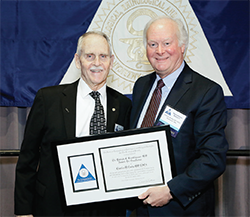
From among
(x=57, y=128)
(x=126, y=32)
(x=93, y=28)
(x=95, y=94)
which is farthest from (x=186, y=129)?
(x=93, y=28)

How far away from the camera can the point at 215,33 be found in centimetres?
265

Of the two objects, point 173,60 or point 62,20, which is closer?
point 173,60

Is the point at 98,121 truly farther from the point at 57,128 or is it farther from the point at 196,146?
the point at 196,146

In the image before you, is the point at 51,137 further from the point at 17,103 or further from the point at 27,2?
the point at 27,2

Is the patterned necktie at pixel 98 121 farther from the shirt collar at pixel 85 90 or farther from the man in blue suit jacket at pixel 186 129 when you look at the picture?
the man in blue suit jacket at pixel 186 129

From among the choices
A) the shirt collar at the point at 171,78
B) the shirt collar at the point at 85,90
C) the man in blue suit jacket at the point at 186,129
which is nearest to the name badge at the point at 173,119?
the man in blue suit jacket at the point at 186,129

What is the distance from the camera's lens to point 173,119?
4.86 ft

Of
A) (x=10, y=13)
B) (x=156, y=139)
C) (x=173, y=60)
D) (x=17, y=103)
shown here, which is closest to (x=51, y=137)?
(x=156, y=139)

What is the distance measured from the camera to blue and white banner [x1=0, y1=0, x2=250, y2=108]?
8.62 feet

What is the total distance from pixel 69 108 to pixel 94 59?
0.31 meters

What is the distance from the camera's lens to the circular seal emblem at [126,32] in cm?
265

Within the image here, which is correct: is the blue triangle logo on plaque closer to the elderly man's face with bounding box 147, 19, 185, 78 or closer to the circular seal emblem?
the elderly man's face with bounding box 147, 19, 185, 78

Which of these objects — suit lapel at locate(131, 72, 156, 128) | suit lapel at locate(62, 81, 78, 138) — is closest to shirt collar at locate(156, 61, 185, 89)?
suit lapel at locate(131, 72, 156, 128)

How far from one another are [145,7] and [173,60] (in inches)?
49.0
